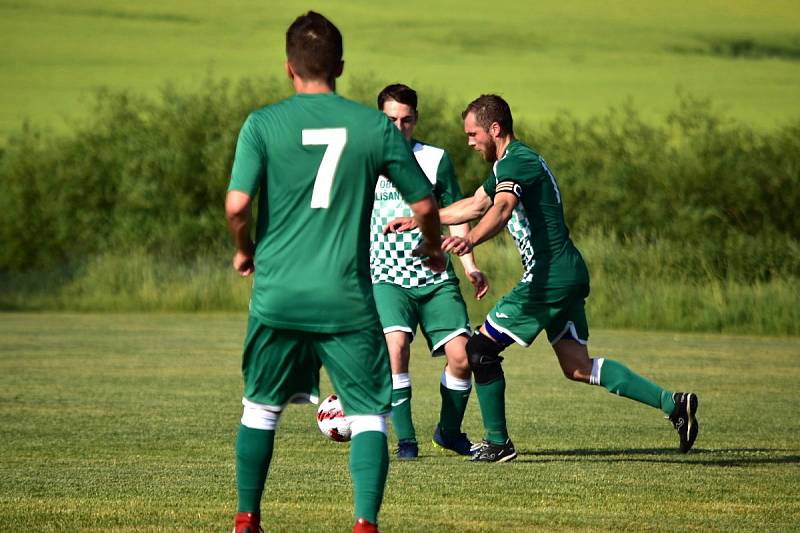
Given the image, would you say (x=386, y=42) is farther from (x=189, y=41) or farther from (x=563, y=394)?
(x=563, y=394)

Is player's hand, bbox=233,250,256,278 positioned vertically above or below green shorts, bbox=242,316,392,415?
above

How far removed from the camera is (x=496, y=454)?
28.9 ft

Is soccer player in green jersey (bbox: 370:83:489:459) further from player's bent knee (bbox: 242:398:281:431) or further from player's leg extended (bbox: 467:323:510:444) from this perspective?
player's bent knee (bbox: 242:398:281:431)

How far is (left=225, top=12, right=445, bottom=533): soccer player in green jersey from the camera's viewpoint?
17.9ft

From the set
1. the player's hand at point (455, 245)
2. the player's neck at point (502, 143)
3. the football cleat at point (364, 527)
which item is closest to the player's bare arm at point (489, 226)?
the player's hand at point (455, 245)

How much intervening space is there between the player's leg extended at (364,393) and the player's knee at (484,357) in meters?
3.25

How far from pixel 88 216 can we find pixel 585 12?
61.1 feet

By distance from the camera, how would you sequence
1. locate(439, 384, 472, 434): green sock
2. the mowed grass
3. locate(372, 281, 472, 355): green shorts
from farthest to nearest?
locate(372, 281, 472, 355): green shorts → locate(439, 384, 472, 434): green sock → the mowed grass

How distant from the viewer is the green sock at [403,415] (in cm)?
903

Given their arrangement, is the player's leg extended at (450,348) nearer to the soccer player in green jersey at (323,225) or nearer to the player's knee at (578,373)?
the player's knee at (578,373)

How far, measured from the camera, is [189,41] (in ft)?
155

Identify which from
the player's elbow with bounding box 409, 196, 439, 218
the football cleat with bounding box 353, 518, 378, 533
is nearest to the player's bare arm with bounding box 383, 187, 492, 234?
the player's elbow with bounding box 409, 196, 439, 218

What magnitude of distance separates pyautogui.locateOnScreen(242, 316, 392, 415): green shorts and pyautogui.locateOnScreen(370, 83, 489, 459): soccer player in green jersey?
3.41 metres

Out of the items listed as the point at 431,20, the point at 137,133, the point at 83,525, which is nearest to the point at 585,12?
the point at 431,20
